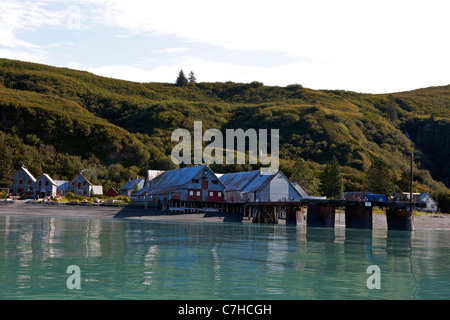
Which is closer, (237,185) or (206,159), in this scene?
(237,185)

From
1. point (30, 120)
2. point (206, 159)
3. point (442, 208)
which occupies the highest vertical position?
point (30, 120)

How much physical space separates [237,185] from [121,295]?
260 ft

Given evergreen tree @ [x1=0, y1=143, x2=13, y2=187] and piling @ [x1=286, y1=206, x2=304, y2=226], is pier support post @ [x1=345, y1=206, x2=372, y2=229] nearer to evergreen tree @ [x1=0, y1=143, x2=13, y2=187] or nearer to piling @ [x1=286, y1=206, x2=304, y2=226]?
piling @ [x1=286, y1=206, x2=304, y2=226]

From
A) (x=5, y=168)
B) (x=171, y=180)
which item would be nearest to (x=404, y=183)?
(x=171, y=180)

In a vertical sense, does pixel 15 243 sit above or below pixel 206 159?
below

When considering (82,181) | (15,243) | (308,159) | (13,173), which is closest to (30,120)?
(13,173)

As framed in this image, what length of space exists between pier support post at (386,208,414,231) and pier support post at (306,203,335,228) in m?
9.23

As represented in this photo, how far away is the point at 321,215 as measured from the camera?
74625 millimetres

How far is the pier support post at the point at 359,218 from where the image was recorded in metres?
74.9

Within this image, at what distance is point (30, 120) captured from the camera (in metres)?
167

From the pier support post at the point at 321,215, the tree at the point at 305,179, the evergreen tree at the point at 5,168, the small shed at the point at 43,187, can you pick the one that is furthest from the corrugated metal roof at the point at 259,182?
the evergreen tree at the point at 5,168

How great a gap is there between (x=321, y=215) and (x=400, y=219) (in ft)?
37.3
